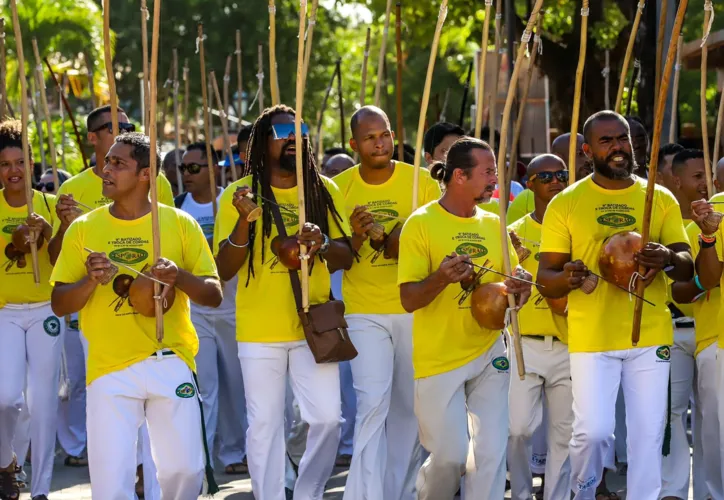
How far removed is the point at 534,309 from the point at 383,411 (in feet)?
3.83

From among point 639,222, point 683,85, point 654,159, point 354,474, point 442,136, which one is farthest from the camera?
point 683,85

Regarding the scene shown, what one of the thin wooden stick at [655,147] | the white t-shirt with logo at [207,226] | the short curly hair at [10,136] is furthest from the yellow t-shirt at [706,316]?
the short curly hair at [10,136]

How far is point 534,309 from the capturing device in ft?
29.8

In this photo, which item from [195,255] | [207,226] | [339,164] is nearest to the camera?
[195,255]

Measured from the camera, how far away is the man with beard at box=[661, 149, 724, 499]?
344 inches

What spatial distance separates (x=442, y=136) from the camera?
33.8 ft

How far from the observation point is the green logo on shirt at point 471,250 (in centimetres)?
794

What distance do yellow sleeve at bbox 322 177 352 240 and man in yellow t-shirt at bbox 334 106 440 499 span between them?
175 mm

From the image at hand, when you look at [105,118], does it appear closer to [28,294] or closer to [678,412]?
[28,294]

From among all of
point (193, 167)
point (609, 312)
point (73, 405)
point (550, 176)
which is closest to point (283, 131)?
point (550, 176)

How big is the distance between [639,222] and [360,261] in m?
1.80

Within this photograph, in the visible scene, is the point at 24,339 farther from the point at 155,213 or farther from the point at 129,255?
the point at 155,213

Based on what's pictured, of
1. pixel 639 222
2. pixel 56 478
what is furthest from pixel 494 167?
pixel 56 478

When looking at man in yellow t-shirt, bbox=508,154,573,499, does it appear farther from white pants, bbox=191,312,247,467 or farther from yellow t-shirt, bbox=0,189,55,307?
yellow t-shirt, bbox=0,189,55,307
